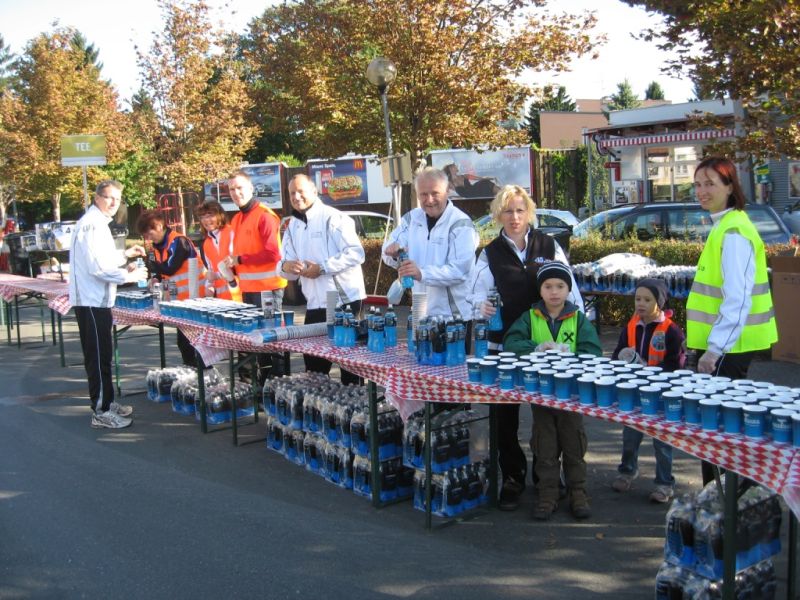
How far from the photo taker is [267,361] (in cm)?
748

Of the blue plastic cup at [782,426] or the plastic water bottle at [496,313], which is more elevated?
the plastic water bottle at [496,313]

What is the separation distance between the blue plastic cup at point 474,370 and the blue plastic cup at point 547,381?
0.40m

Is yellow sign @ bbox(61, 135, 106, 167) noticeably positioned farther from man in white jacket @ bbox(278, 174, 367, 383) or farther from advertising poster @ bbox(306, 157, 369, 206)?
advertising poster @ bbox(306, 157, 369, 206)

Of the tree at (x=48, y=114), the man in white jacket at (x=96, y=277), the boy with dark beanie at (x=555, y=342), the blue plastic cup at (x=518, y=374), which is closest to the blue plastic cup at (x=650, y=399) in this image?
the blue plastic cup at (x=518, y=374)

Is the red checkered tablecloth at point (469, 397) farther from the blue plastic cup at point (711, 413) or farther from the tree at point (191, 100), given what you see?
the tree at point (191, 100)

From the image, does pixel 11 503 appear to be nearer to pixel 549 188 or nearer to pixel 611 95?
pixel 549 188

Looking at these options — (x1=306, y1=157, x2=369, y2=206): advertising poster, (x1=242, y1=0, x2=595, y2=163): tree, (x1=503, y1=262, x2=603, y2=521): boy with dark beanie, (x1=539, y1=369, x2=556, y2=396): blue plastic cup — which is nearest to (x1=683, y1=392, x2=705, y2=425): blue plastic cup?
(x1=539, y1=369, x2=556, y2=396): blue plastic cup

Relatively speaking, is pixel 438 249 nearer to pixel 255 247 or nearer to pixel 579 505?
pixel 579 505

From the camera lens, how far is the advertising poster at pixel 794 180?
22.2 m

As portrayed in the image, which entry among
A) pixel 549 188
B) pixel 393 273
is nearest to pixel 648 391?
pixel 393 273

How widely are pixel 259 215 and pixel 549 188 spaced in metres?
23.1

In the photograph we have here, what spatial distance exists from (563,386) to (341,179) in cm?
2704

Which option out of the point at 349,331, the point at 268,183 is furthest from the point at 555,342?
the point at 268,183

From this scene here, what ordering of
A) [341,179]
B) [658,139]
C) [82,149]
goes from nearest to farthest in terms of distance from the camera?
1. [82,149]
2. [658,139]
3. [341,179]
